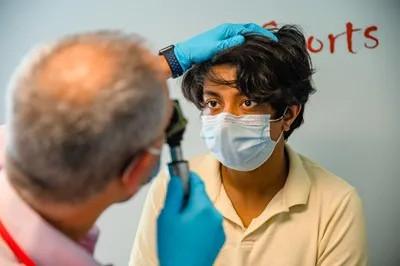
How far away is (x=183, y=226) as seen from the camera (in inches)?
35.8

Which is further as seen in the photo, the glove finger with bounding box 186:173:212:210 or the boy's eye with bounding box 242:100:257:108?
the boy's eye with bounding box 242:100:257:108

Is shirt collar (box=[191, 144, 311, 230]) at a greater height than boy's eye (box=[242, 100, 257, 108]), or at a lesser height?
lesser

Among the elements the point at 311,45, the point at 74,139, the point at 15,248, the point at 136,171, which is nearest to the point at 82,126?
the point at 74,139

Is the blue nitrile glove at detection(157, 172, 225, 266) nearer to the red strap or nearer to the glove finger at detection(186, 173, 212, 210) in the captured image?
the glove finger at detection(186, 173, 212, 210)

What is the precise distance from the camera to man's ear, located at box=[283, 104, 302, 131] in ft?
4.46

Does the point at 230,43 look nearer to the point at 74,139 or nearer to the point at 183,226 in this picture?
the point at 183,226

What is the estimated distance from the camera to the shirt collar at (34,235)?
2.50 ft

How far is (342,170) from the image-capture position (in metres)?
1.61

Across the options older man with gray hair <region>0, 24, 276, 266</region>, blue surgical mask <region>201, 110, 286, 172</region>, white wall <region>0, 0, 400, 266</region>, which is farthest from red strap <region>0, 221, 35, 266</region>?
white wall <region>0, 0, 400, 266</region>

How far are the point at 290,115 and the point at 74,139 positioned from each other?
811mm

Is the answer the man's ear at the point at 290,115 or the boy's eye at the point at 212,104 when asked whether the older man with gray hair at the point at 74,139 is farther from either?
the man's ear at the point at 290,115

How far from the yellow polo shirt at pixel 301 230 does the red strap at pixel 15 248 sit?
0.66 metres

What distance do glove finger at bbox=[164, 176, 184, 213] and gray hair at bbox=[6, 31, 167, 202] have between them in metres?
0.18

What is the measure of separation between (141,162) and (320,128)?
0.96 m
